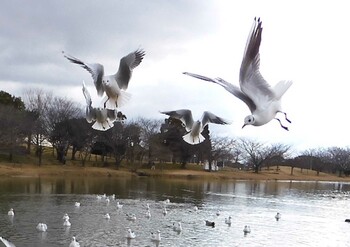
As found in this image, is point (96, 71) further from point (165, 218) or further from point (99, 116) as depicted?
point (165, 218)

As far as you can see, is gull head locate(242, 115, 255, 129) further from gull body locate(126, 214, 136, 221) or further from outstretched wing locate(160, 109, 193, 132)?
gull body locate(126, 214, 136, 221)

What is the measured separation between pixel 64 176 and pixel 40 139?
375 inches

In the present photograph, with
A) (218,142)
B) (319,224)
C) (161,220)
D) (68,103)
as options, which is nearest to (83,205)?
(161,220)

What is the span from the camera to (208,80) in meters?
5.69

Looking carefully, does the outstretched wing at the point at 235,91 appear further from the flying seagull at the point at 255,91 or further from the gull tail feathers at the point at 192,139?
the gull tail feathers at the point at 192,139

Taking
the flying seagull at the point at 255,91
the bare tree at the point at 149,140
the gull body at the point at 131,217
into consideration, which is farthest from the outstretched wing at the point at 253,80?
the bare tree at the point at 149,140

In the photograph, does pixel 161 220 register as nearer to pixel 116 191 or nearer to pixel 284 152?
pixel 116 191

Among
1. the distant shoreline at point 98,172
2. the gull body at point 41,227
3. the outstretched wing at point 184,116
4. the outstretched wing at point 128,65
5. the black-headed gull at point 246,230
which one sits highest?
the outstretched wing at point 128,65

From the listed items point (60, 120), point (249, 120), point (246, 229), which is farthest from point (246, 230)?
point (60, 120)

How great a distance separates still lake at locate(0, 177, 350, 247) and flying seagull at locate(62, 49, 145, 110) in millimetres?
14475

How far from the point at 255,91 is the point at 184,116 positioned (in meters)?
2.78

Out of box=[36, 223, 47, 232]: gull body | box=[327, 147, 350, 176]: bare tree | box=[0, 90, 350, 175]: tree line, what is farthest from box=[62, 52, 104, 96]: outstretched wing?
box=[327, 147, 350, 176]: bare tree

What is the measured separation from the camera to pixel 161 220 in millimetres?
27547

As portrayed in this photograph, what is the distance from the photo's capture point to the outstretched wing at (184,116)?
8232 millimetres
